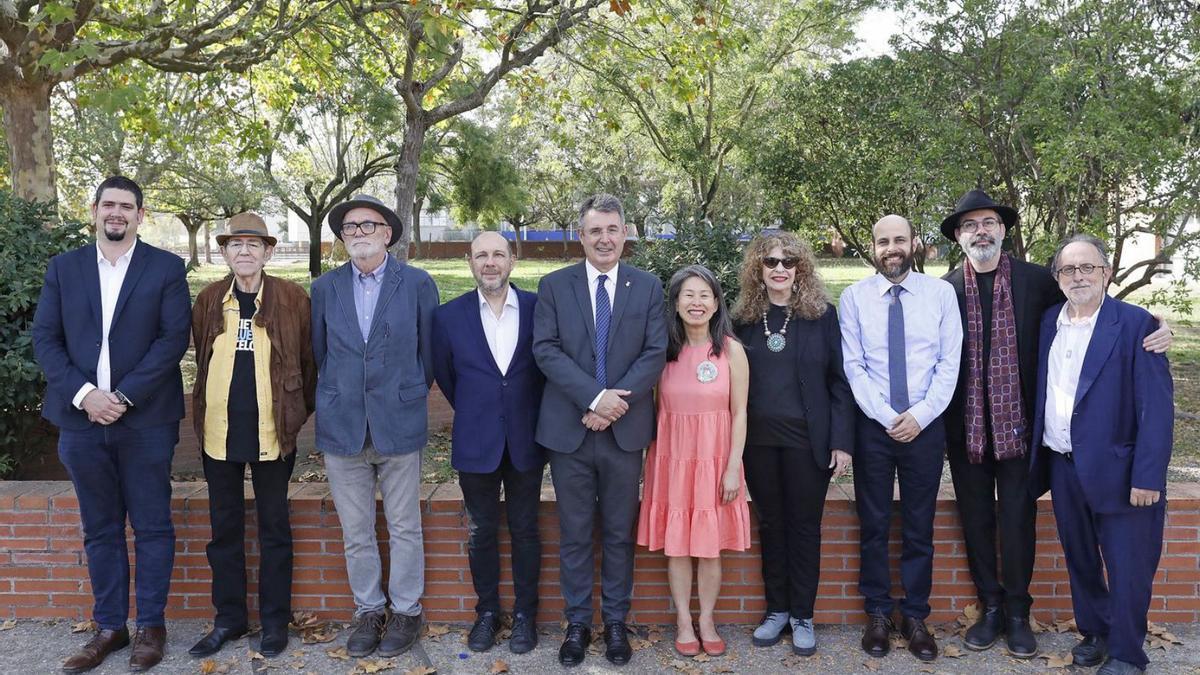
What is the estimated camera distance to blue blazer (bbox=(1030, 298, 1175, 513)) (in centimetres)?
379

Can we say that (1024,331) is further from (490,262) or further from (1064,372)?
(490,262)

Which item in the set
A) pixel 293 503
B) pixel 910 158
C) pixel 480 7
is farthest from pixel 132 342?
pixel 910 158

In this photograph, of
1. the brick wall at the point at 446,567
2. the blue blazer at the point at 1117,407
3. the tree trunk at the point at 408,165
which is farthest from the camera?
the tree trunk at the point at 408,165

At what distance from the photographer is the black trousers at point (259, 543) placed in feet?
14.0

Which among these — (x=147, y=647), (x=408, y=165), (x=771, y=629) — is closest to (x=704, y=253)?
(x=771, y=629)

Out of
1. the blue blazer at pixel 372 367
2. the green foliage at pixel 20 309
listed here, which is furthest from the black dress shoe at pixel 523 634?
the green foliage at pixel 20 309

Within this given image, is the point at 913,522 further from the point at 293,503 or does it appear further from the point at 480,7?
the point at 480,7

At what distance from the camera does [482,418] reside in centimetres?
424

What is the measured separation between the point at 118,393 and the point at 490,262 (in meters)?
1.78

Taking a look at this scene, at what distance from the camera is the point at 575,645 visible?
422 centimetres

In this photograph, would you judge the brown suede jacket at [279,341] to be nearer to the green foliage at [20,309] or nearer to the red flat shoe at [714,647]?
the green foliage at [20,309]

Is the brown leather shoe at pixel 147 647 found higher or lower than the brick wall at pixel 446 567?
lower

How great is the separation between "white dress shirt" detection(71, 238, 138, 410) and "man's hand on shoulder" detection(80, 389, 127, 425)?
0.04 meters

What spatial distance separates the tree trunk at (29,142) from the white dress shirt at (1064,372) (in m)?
8.83
